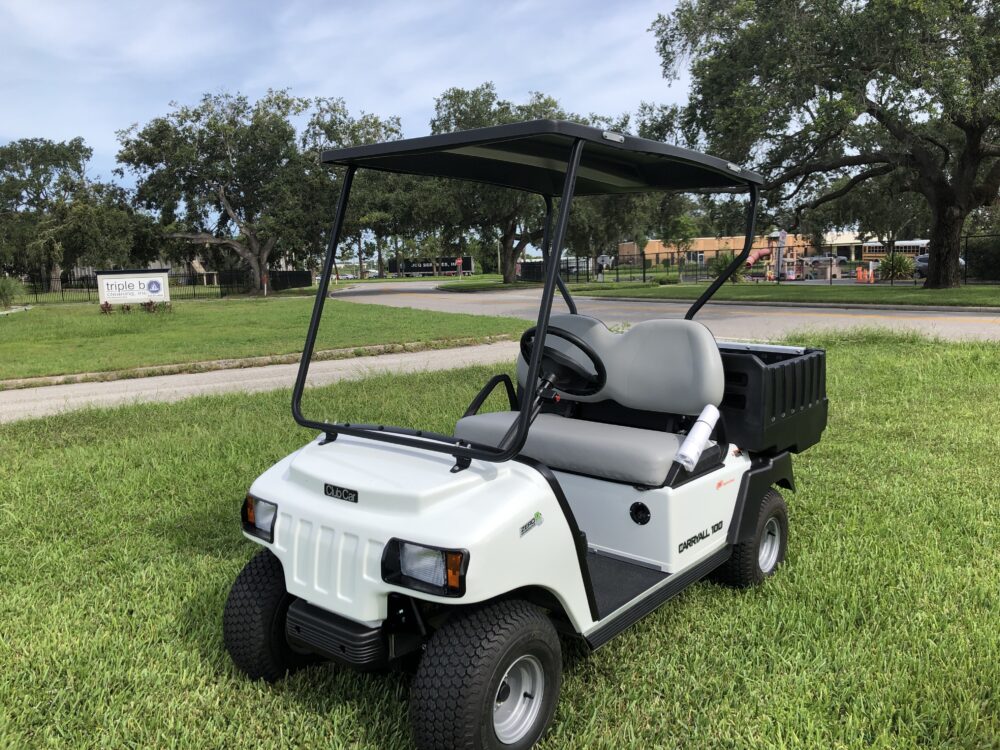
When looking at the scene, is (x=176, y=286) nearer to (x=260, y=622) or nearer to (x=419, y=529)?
(x=260, y=622)

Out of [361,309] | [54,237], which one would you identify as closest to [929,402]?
[361,309]

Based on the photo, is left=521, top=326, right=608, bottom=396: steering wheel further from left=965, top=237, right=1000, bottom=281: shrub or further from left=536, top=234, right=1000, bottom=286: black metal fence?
left=965, top=237, right=1000, bottom=281: shrub

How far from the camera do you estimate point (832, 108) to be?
14.9 metres

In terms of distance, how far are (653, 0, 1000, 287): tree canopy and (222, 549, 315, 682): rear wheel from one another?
1529 cm

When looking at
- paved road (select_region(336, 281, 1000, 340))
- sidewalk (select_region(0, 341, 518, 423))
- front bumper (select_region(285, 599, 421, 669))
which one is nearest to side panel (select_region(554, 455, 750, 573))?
front bumper (select_region(285, 599, 421, 669))

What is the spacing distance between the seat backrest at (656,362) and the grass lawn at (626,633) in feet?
2.79

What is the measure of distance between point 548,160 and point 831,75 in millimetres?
15422

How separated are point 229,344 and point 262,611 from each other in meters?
10.8

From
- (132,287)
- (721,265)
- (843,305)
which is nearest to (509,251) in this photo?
(721,265)

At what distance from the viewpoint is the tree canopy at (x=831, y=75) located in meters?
14.7

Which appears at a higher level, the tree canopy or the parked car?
the tree canopy

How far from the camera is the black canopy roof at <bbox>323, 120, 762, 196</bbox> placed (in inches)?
92.4

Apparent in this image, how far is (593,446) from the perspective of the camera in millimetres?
2850

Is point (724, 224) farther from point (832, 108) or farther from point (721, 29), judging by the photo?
point (832, 108)
